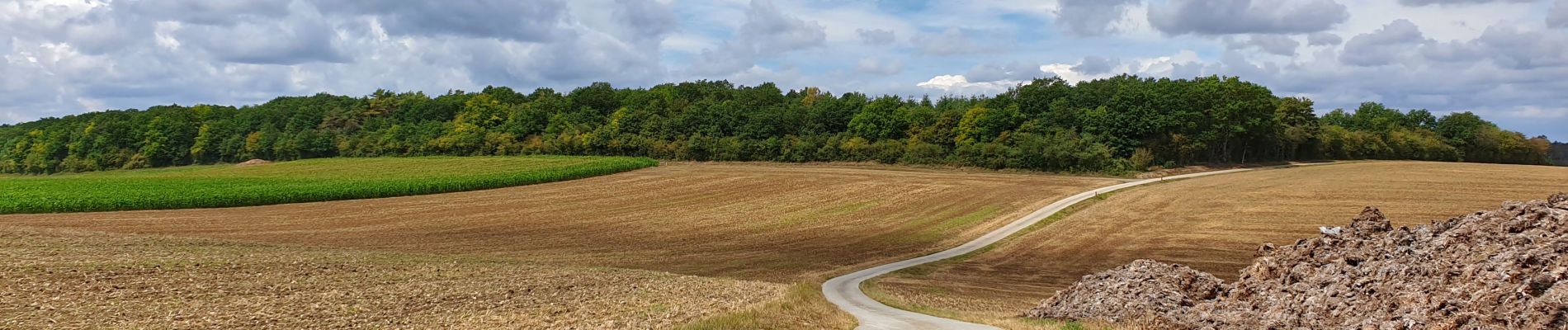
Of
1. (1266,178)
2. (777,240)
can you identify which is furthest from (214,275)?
(1266,178)

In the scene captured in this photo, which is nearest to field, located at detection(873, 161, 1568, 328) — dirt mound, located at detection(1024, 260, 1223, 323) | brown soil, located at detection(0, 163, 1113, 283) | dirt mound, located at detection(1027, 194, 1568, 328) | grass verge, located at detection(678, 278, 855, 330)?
dirt mound, located at detection(1024, 260, 1223, 323)

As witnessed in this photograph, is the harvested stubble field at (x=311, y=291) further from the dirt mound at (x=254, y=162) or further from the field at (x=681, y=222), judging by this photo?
the dirt mound at (x=254, y=162)

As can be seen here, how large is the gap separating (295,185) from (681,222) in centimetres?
3763

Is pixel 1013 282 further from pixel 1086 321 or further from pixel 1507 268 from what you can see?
pixel 1507 268

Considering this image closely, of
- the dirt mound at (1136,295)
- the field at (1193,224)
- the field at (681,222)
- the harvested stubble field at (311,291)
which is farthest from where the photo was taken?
the field at (681,222)

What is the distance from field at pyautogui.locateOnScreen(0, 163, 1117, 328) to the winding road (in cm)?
92

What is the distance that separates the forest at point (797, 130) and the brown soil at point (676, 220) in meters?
15.9

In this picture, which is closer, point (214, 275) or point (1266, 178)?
point (214, 275)

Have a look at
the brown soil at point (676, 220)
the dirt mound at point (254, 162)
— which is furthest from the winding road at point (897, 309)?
the dirt mound at point (254, 162)

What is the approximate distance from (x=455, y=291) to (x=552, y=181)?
64.9 metres

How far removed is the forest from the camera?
92500mm

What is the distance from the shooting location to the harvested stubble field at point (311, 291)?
1709cm

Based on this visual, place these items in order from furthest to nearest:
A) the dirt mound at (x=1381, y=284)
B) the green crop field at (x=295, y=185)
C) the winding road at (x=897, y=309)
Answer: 1. the green crop field at (x=295, y=185)
2. the winding road at (x=897, y=309)
3. the dirt mound at (x=1381, y=284)

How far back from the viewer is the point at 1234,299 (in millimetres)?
17969
